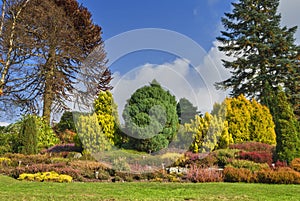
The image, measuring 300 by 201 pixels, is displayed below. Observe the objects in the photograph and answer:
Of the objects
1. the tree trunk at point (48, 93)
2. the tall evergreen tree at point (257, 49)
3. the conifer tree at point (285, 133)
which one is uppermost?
the tall evergreen tree at point (257, 49)

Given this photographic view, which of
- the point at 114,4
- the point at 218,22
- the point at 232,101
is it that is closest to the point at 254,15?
the point at 218,22

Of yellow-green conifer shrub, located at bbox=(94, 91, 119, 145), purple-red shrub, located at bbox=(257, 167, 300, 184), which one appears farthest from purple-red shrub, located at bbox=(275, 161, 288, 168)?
yellow-green conifer shrub, located at bbox=(94, 91, 119, 145)

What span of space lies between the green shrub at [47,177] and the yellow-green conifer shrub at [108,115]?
12.5ft

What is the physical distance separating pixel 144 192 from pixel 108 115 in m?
6.11

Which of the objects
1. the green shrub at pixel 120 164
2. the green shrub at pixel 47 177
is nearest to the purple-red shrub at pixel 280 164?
the green shrub at pixel 120 164

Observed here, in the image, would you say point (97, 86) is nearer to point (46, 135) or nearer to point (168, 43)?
point (46, 135)

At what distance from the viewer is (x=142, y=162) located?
361 inches

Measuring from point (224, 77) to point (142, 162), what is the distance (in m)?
15.8

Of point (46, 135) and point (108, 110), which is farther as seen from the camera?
point (46, 135)

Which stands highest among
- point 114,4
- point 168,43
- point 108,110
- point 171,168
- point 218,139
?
point 114,4

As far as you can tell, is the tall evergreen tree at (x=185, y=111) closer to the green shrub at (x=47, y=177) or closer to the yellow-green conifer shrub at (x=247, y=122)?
the yellow-green conifer shrub at (x=247, y=122)

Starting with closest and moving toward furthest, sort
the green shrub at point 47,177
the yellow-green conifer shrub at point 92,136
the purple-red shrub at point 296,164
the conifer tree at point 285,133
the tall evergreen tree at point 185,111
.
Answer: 1. the green shrub at point 47,177
2. the purple-red shrub at point 296,164
3. the conifer tree at point 285,133
4. the yellow-green conifer shrub at point 92,136
5. the tall evergreen tree at point 185,111

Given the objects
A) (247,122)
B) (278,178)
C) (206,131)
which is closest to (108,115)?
(206,131)

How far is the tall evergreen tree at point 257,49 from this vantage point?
21.3 meters
